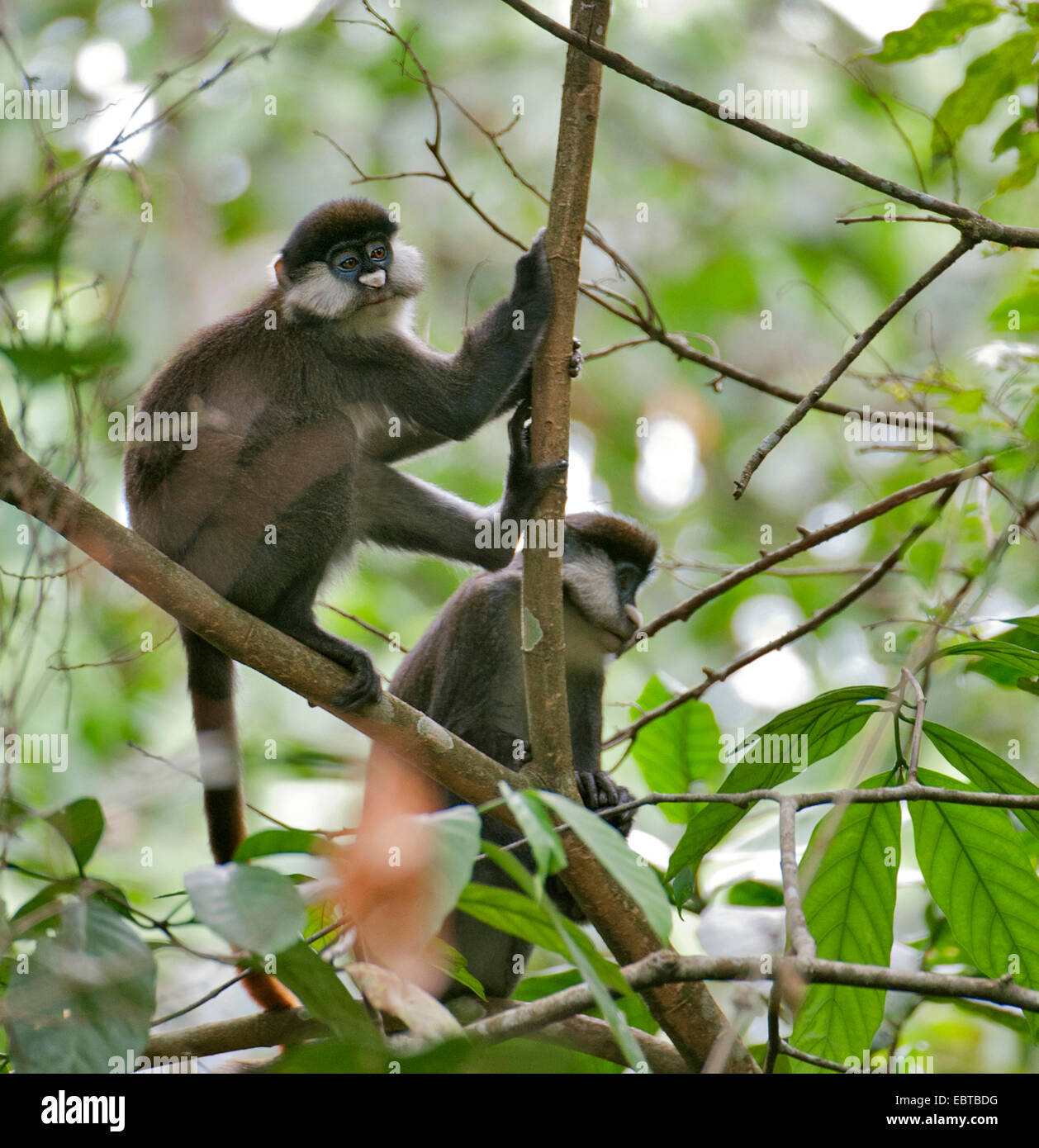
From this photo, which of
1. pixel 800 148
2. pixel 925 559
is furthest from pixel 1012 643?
pixel 800 148

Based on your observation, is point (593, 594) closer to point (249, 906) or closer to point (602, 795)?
point (602, 795)

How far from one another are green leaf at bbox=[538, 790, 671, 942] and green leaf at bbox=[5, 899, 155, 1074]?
0.80 m

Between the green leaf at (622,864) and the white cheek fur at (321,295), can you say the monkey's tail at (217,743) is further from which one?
the green leaf at (622,864)

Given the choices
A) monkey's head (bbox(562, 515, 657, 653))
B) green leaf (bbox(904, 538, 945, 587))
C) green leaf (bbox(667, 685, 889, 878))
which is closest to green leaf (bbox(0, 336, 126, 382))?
green leaf (bbox(667, 685, 889, 878))

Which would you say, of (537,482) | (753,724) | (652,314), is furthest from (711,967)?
(753,724)

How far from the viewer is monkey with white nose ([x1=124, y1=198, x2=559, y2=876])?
3.93 metres

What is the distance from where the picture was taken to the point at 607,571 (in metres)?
5.05

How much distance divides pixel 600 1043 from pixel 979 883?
1363 millimetres

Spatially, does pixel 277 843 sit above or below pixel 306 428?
below

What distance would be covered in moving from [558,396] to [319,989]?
71.7 inches

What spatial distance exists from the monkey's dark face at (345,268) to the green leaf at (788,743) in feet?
8.12

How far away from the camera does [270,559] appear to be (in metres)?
3.91
